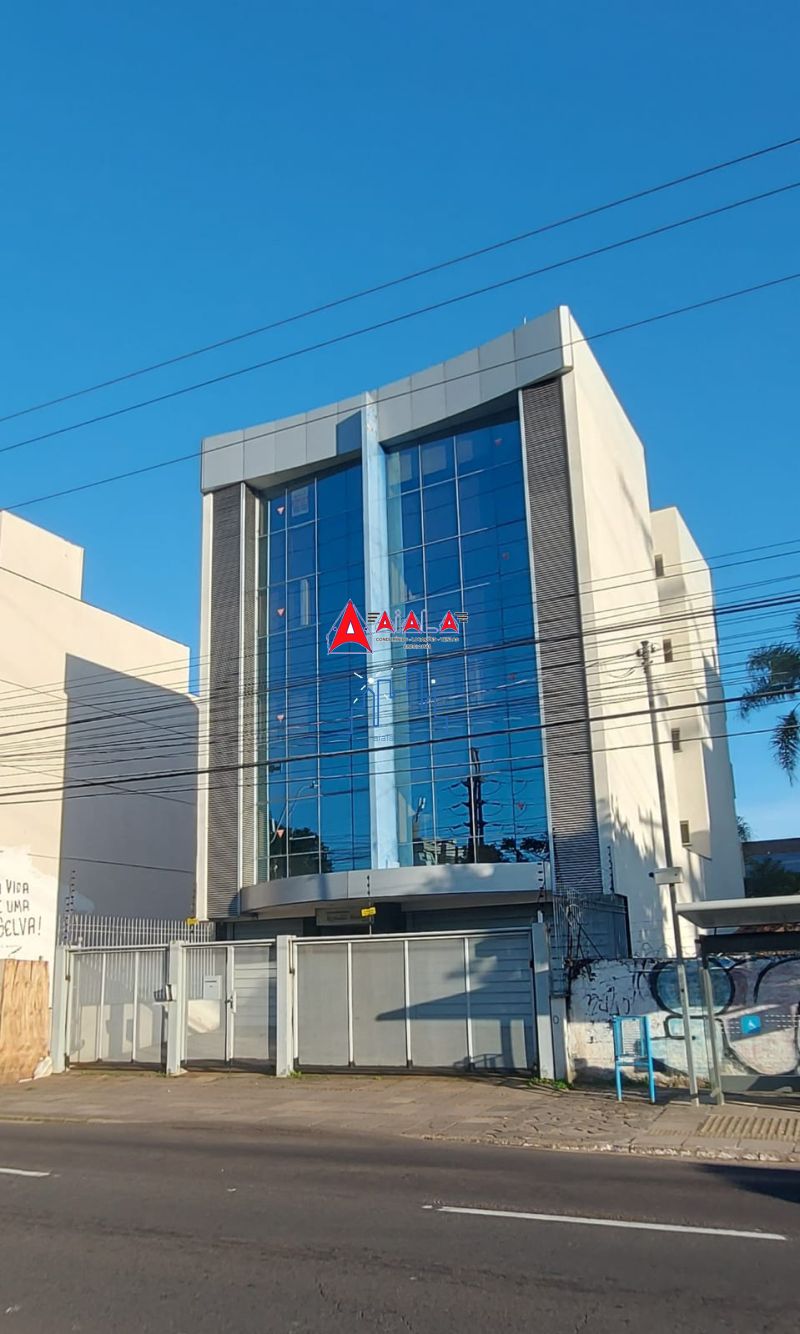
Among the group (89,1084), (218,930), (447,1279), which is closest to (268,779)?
(218,930)

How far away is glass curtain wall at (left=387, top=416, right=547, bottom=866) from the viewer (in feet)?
97.0

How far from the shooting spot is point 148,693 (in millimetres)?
41188

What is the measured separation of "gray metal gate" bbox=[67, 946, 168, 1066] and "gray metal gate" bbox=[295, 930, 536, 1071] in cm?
359

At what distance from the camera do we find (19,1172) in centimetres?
1092

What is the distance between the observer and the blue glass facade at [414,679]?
1177 inches

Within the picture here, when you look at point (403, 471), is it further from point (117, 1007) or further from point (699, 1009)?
point (699, 1009)

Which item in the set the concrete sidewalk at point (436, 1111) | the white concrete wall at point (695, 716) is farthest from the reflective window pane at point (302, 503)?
the concrete sidewalk at point (436, 1111)

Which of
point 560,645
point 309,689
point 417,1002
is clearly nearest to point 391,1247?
point 417,1002

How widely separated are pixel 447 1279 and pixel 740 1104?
1030 cm

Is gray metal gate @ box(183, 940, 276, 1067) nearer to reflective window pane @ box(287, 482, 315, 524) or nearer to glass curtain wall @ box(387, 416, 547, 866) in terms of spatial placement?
glass curtain wall @ box(387, 416, 547, 866)

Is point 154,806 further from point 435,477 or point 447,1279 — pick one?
point 447,1279

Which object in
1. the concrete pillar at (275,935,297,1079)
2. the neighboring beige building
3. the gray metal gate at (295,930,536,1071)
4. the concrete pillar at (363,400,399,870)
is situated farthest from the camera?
the neighboring beige building

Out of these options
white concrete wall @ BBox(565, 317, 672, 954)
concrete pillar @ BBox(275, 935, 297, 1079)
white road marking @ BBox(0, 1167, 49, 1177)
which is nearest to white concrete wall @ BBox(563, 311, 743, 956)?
white concrete wall @ BBox(565, 317, 672, 954)

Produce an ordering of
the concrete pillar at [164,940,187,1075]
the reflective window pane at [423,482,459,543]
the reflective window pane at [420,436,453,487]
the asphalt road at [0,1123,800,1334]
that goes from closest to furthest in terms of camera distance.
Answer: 1. the asphalt road at [0,1123,800,1334]
2. the concrete pillar at [164,940,187,1075]
3. the reflective window pane at [423,482,459,543]
4. the reflective window pane at [420,436,453,487]
